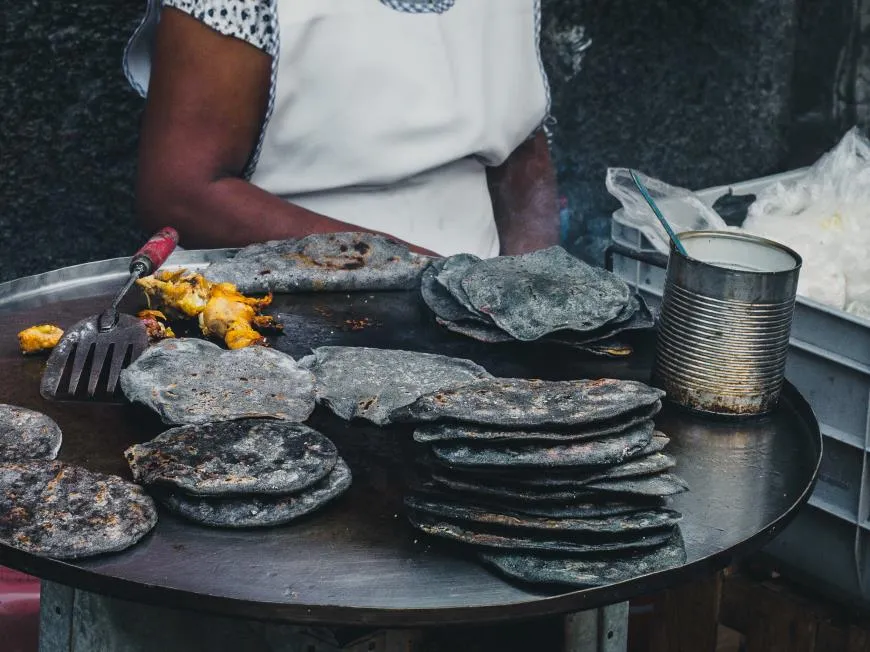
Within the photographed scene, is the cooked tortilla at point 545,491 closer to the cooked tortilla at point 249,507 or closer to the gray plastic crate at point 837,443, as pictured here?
the cooked tortilla at point 249,507

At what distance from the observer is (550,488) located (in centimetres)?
137

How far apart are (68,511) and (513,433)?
58 centimetres

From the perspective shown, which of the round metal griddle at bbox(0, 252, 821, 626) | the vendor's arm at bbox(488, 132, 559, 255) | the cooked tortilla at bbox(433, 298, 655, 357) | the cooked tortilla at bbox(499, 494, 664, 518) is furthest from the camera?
the vendor's arm at bbox(488, 132, 559, 255)

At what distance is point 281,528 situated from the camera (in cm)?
139

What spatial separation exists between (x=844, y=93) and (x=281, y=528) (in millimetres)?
3612

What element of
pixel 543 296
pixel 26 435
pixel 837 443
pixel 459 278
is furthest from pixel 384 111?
pixel 26 435

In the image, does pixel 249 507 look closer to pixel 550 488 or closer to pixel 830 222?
pixel 550 488

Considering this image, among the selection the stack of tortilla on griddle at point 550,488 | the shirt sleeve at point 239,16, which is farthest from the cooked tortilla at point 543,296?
the shirt sleeve at point 239,16

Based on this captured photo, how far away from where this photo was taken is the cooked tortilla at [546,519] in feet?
4.35

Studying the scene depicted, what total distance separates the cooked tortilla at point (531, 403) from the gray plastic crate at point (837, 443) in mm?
709

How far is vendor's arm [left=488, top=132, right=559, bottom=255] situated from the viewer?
3.28 m

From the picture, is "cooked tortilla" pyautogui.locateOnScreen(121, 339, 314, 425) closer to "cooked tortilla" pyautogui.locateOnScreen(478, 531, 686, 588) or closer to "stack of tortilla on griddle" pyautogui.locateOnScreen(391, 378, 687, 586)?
"stack of tortilla on griddle" pyautogui.locateOnScreen(391, 378, 687, 586)

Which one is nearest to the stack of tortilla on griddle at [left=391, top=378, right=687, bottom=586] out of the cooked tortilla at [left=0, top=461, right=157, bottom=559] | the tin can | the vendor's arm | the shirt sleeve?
the tin can

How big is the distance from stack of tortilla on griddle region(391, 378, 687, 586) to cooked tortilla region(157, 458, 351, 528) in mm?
129
